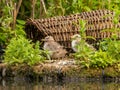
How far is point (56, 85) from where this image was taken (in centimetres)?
1223

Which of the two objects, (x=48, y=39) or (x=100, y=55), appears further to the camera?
(x=48, y=39)

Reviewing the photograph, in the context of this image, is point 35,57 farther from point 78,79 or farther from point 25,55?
point 78,79

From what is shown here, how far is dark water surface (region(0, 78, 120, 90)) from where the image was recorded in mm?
11688

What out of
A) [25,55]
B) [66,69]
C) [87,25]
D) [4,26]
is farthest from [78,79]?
[4,26]

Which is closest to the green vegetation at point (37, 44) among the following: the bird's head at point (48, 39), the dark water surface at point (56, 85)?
the bird's head at point (48, 39)

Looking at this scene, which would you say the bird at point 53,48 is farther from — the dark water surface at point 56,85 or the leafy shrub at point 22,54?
the dark water surface at point 56,85

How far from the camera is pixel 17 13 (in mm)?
16172

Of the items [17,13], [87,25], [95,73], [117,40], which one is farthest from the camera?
[17,13]

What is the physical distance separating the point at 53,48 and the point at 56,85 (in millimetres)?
2367

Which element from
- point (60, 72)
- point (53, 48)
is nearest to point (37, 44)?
point (60, 72)

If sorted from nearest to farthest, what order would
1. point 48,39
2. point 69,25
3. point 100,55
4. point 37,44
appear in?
point 100,55
point 37,44
point 48,39
point 69,25

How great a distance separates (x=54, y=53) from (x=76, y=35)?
62 cm

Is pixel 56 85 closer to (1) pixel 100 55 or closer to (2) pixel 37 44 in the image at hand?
(1) pixel 100 55

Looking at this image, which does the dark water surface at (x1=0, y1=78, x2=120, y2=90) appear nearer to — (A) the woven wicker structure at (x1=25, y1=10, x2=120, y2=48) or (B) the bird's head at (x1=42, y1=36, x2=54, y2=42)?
(B) the bird's head at (x1=42, y1=36, x2=54, y2=42)
